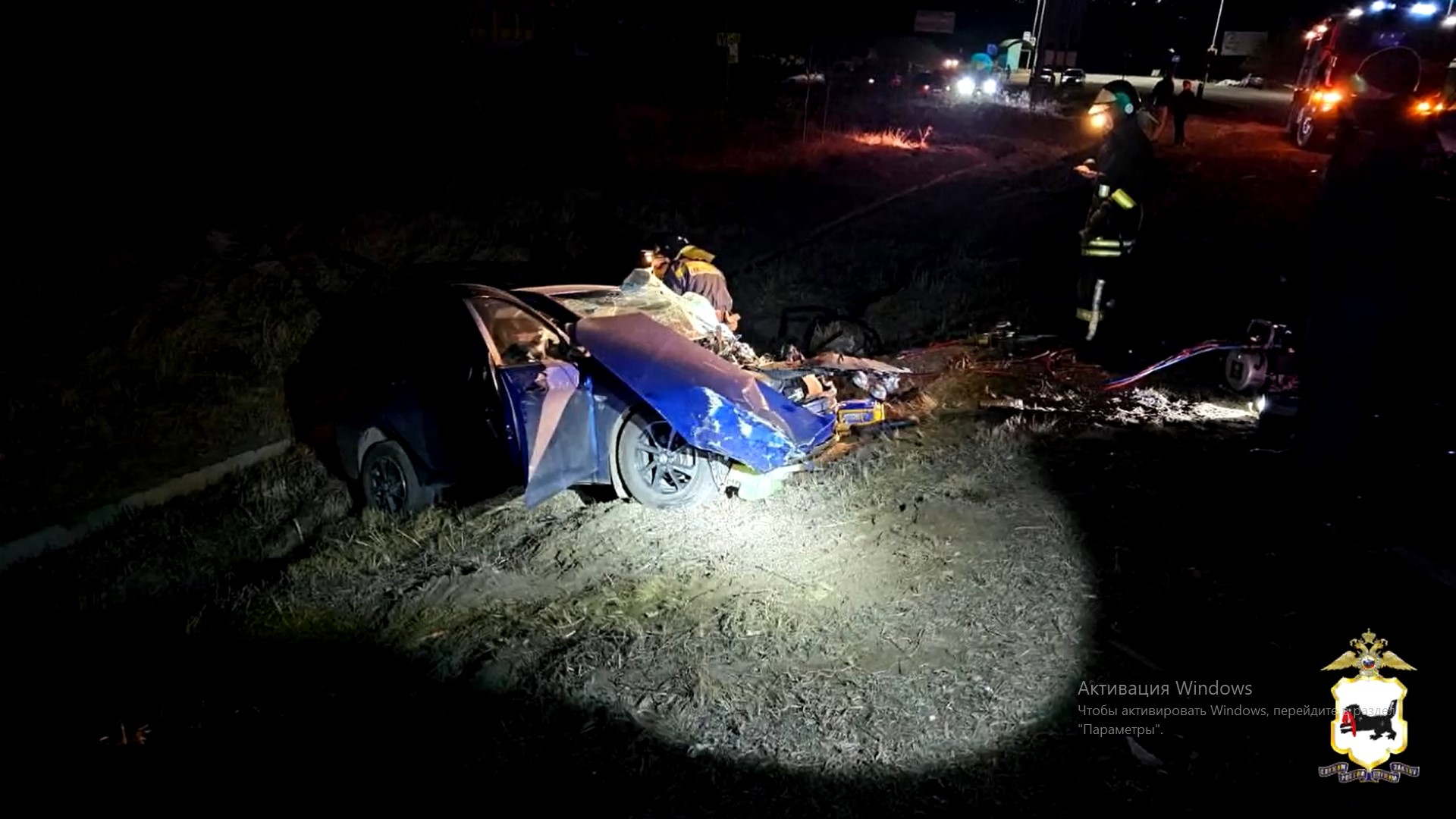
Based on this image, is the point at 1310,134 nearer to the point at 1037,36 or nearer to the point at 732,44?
the point at 732,44

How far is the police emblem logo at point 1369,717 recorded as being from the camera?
3.26 m

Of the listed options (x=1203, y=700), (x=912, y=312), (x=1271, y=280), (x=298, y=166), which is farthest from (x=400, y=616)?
(x=298, y=166)

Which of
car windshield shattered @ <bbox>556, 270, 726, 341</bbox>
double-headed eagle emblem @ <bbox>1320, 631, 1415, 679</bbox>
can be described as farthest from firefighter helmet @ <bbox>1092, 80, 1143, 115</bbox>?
double-headed eagle emblem @ <bbox>1320, 631, 1415, 679</bbox>

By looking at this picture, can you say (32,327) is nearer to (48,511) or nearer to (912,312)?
(48,511)

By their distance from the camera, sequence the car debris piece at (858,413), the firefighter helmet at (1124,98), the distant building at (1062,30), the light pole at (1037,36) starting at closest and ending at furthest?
1. the car debris piece at (858,413)
2. the firefighter helmet at (1124,98)
3. the light pole at (1037,36)
4. the distant building at (1062,30)

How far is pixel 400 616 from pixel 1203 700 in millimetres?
4050

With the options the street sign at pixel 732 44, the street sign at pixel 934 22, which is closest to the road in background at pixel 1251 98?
the street sign at pixel 732 44

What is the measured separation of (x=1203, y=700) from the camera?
366 centimetres

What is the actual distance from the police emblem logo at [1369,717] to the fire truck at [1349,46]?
11847 millimetres

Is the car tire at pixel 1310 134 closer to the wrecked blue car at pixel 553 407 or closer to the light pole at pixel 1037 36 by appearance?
the wrecked blue car at pixel 553 407

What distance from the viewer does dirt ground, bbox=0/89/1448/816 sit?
3496 mm

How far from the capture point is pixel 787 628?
171 inches

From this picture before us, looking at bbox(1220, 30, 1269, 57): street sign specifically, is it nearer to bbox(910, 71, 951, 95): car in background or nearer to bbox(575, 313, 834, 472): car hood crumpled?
bbox(910, 71, 951, 95): car in background

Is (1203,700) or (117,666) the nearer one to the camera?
(1203,700)
